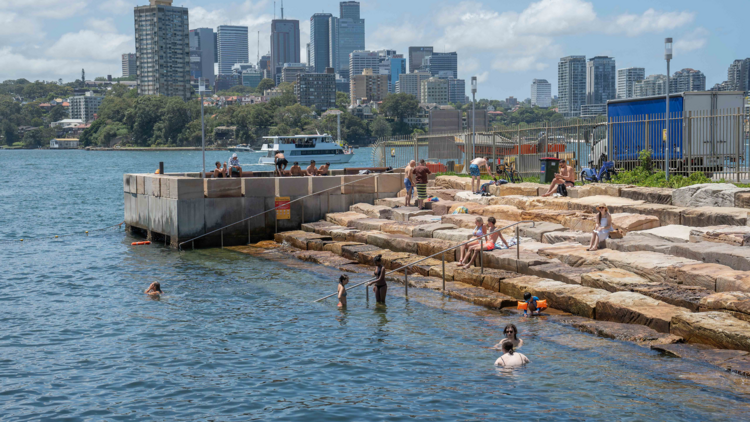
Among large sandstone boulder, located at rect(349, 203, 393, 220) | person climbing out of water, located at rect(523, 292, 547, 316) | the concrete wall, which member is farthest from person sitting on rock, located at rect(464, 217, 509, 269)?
the concrete wall

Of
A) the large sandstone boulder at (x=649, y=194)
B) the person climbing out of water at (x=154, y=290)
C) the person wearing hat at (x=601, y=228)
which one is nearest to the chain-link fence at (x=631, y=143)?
the large sandstone boulder at (x=649, y=194)

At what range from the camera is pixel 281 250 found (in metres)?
24.6

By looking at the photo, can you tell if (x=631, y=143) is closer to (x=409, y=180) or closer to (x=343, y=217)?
(x=409, y=180)

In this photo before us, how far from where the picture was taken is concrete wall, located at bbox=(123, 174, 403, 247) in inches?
1002

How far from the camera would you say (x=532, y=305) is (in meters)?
14.5

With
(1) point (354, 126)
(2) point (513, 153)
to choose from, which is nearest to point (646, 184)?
(2) point (513, 153)

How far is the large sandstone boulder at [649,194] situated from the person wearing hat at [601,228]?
9.33 ft

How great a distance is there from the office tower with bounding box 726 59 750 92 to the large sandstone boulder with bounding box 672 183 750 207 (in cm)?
6222

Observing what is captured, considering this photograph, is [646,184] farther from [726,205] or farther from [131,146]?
[131,146]

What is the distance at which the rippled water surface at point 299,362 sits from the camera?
10555 mm

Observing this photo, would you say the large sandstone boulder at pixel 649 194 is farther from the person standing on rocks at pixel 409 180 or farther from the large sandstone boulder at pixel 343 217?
the large sandstone boulder at pixel 343 217

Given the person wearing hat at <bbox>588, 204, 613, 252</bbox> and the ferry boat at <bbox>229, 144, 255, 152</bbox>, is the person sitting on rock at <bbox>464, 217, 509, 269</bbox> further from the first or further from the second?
the ferry boat at <bbox>229, 144, 255, 152</bbox>

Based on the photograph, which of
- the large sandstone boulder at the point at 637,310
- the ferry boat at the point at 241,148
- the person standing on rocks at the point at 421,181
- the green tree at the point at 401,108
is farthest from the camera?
the green tree at the point at 401,108

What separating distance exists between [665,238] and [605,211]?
143 centimetres
